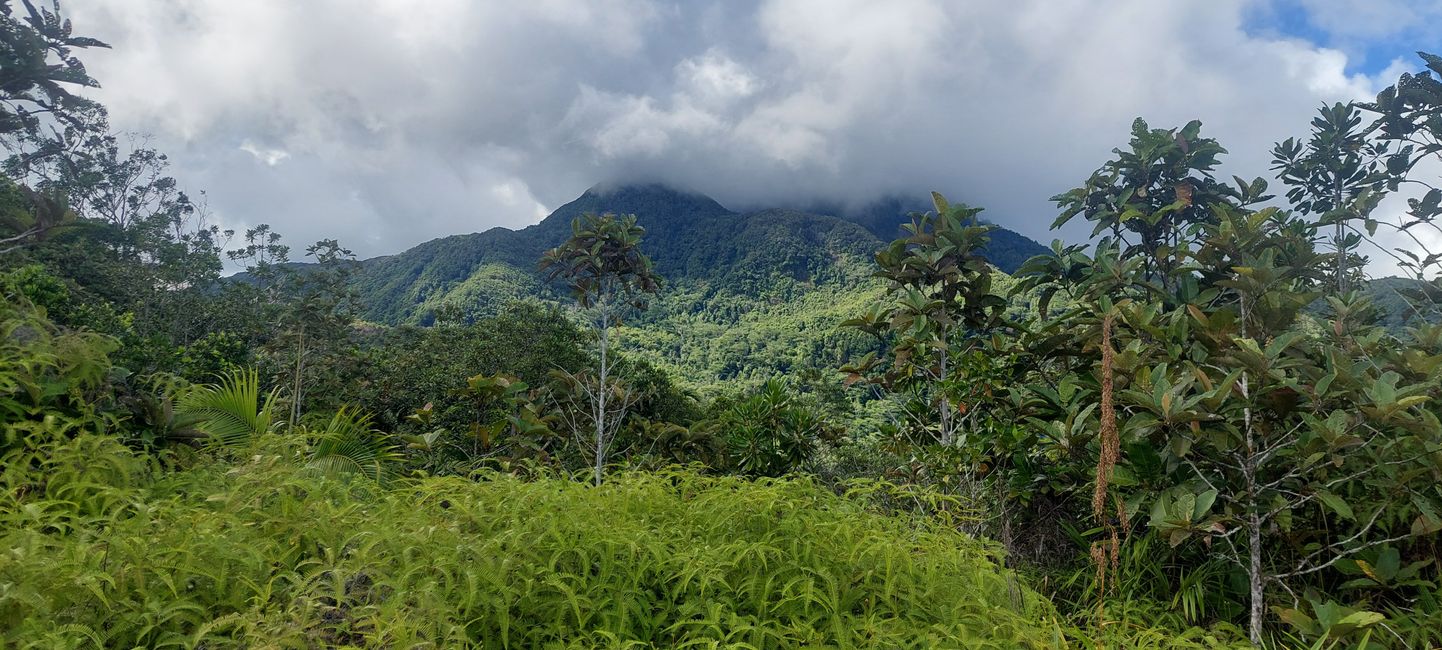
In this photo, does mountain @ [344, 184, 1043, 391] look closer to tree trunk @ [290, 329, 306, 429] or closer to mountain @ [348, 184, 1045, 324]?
mountain @ [348, 184, 1045, 324]

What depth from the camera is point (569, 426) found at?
23.8ft

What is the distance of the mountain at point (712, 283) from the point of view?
1642 inches

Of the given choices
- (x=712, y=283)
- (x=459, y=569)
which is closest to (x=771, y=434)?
(x=459, y=569)

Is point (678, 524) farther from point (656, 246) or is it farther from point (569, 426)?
point (656, 246)

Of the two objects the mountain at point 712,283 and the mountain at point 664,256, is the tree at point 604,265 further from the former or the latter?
the mountain at point 664,256

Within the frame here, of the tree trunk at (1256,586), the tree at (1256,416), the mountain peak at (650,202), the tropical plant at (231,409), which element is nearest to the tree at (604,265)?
the tropical plant at (231,409)

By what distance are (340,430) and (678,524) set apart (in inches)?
89.2

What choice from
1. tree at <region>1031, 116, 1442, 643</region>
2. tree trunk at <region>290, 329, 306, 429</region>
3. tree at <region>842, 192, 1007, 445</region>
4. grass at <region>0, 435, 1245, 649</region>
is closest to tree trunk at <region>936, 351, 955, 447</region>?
tree at <region>842, 192, 1007, 445</region>

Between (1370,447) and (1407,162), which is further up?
(1407,162)

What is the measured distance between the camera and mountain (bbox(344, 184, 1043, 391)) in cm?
4172

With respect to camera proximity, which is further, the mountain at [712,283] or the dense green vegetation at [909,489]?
the mountain at [712,283]

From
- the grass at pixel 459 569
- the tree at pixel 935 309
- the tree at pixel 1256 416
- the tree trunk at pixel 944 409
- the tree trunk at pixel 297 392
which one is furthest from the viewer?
the tree trunk at pixel 297 392

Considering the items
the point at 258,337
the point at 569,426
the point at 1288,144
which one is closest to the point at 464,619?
the point at 569,426

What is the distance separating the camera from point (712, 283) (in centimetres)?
6812
